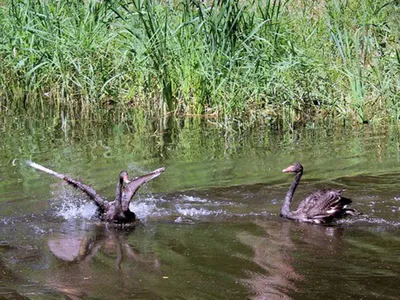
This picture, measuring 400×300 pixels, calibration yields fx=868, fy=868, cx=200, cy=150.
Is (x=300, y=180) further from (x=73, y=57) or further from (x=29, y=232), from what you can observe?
(x=73, y=57)

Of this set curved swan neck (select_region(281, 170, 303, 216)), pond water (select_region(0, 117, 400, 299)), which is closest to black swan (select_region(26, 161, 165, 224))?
pond water (select_region(0, 117, 400, 299))

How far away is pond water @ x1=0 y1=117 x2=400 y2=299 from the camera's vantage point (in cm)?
554

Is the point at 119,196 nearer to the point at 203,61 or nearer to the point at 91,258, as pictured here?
the point at 91,258

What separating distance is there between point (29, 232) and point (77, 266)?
1.05 meters

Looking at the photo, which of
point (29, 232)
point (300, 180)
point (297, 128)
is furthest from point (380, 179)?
point (29, 232)

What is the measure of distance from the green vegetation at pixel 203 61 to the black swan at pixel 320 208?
10.8 feet

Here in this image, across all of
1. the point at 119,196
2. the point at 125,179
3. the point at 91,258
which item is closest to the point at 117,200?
the point at 119,196

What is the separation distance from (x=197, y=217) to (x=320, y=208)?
104cm

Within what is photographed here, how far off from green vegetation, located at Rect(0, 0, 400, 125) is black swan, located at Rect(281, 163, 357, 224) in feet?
10.8

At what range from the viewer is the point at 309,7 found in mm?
13148

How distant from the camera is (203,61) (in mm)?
11102

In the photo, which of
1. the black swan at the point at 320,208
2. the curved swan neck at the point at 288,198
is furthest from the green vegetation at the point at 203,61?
the black swan at the point at 320,208

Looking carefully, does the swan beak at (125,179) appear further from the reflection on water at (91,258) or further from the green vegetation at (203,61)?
the green vegetation at (203,61)

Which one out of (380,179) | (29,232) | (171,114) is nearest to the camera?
(29,232)
